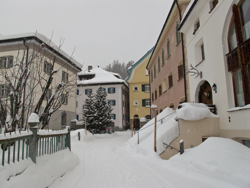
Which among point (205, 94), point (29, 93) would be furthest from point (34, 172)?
point (205, 94)

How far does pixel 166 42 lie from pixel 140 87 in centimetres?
2173

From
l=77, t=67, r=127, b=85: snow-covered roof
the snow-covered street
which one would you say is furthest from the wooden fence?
l=77, t=67, r=127, b=85: snow-covered roof

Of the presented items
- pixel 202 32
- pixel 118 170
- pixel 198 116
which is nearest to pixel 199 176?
pixel 118 170

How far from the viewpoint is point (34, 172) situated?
403 cm

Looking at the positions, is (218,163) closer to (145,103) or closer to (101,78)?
(145,103)

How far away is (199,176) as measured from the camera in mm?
5434

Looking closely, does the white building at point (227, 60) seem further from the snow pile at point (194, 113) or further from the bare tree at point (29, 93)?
the bare tree at point (29, 93)

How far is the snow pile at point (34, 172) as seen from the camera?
3.29m

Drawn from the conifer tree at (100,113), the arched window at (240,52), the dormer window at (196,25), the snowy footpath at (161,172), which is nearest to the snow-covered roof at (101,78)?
the conifer tree at (100,113)

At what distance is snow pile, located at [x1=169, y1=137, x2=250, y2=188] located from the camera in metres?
4.89

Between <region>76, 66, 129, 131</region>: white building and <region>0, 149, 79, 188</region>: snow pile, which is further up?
<region>76, 66, 129, 131</region>: white building

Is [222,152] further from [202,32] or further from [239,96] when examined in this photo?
[202,32]

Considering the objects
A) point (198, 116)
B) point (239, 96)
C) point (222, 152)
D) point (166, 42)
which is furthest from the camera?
point (166, 42)

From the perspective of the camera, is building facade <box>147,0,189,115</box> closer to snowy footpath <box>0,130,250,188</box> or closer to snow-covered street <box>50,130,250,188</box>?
snowy footpath <box>0,130,250,188</box>
